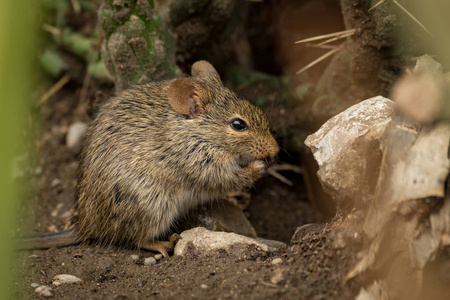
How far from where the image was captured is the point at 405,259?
111 inches

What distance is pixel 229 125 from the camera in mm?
4516

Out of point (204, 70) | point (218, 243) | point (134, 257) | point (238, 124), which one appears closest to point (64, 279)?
point (134, 257)

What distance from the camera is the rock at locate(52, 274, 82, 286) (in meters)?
3.72

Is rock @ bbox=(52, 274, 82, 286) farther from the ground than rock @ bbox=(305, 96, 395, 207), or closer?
closer

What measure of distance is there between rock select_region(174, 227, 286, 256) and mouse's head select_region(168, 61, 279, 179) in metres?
0.81

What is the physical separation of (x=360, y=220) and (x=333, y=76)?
2.39 meters

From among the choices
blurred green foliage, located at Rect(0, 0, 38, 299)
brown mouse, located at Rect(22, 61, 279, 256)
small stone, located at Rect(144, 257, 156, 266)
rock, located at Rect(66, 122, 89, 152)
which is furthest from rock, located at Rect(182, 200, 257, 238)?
blurred green foliage, located at Rect(0, 0, 38, 299)

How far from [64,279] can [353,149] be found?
242 cm

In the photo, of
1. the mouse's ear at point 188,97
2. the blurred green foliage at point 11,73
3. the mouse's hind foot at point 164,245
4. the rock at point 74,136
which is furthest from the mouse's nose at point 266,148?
the blurred green foliage at point 11,73

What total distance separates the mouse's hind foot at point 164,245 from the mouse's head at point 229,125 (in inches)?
34.7

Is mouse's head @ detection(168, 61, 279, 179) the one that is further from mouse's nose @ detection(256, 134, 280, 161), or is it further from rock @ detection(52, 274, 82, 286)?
rock @ detection(52, 274, 82, 286)

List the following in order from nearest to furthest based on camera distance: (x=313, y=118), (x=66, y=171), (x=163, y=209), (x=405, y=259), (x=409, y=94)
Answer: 1. (x=409, y=94)
2. (x=405, y=259)
3. (x=163, y=209)
4. (x=313, y=118)
5. (x=66, y=171)

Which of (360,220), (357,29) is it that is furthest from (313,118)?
(360,220)

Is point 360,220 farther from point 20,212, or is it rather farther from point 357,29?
point 20,212
